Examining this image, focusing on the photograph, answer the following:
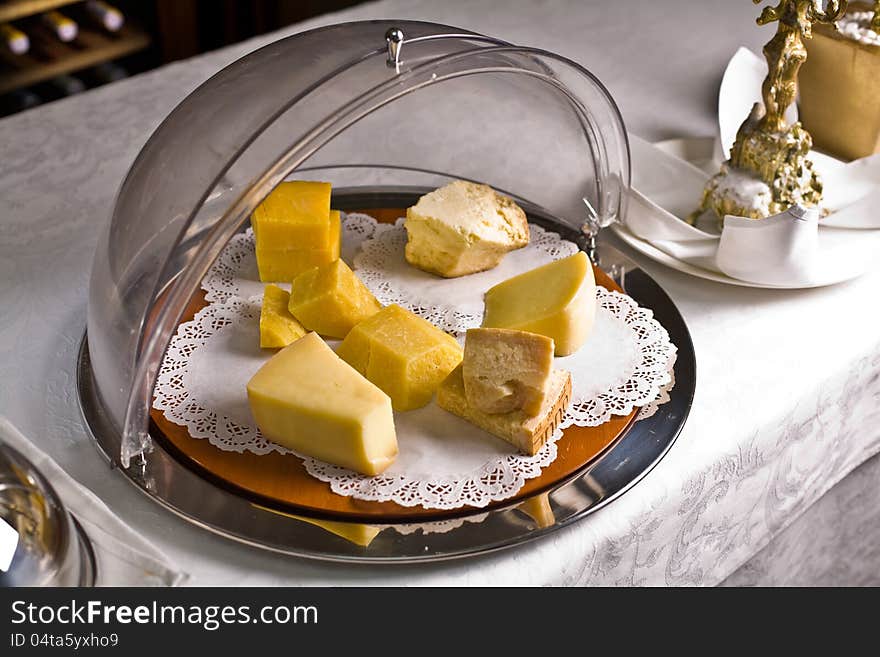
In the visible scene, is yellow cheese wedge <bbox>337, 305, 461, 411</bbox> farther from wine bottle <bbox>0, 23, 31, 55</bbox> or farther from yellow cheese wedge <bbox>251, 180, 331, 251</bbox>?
wine bottle <bbox>0, 23, 31, 55</bbox>

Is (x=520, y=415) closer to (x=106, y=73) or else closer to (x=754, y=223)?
(x=754, y=223)

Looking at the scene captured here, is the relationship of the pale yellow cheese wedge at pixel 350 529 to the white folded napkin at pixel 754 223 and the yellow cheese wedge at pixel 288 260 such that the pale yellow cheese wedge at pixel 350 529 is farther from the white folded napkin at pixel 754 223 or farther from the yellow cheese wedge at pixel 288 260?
the white folded napkin at pixel 754 223

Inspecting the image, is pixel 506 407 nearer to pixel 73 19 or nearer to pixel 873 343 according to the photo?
pixel 873 343

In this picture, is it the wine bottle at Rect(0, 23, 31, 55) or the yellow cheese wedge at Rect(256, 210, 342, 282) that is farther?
the wine bottle at Rect(0, 23, 31, 55)

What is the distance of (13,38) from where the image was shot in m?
1.72

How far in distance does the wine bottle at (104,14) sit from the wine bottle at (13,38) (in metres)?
0.14

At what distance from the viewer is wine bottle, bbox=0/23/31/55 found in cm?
172

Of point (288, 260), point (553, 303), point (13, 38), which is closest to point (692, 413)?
point (553, 303)

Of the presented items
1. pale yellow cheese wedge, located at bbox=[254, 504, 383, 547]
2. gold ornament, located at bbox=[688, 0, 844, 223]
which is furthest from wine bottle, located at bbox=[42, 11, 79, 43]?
pale yellow cheese wedge, located at bbox=[254, 504, 383, 547]

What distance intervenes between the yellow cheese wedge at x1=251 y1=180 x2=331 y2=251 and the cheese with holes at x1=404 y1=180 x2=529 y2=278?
3.0 inches

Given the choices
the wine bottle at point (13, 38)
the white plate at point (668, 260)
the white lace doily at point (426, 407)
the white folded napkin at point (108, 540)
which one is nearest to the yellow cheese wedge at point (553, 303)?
the white lace doily at point (426, 407)

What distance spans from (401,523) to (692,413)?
0.81 ft

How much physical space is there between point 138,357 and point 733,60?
0.77 m
